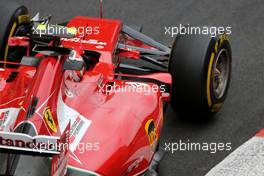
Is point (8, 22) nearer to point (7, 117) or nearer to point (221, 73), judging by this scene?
point (7, 117)

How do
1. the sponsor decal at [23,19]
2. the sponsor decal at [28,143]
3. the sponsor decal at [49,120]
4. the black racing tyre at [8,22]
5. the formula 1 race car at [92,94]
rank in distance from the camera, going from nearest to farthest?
the sponsor decal at [28,143], the formula 1 race car at [92,94], the sponsor decal at [49,120], the black racing tyre at [8,22], the sponsor decal at [23,19]

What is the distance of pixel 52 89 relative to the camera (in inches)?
198

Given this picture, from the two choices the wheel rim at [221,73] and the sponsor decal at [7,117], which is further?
the wheel rim at [221,73]

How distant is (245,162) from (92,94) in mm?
1353

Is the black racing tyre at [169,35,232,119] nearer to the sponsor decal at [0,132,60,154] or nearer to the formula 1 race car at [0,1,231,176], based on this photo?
the formula 1 race car at [0,1,231,176]

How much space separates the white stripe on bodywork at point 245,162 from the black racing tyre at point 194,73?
0.65 metres

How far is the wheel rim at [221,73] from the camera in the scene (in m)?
6.73

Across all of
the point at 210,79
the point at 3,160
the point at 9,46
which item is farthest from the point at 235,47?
the point at 3,160

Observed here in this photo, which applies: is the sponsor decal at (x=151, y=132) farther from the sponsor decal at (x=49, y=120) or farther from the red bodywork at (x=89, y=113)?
the sponsor decal at (x=49, y=120)

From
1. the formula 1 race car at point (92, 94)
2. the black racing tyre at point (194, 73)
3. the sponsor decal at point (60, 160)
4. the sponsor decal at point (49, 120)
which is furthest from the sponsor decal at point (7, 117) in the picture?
the black racing tyre at point (194, 73)

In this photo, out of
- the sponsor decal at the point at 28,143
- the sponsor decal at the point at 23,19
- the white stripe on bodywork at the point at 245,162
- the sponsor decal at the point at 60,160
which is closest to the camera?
the sponsor decal at the point at 28,143

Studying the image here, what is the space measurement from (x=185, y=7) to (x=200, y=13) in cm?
22

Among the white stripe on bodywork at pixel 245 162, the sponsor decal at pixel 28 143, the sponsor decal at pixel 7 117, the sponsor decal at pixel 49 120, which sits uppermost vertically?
the sponsor decal at pixel 28 143

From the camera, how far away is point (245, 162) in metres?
5.49
